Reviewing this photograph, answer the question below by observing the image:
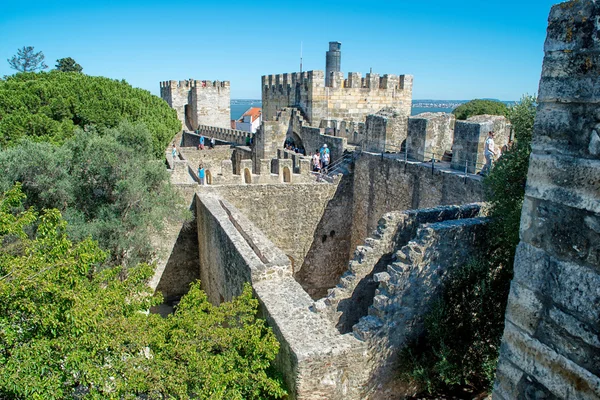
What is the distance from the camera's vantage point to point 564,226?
8.27 feet

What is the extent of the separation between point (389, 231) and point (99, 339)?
444 cm

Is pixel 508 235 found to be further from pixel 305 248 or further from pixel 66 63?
pixel 66 63

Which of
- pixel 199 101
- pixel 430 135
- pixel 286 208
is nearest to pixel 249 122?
pixel 199 101

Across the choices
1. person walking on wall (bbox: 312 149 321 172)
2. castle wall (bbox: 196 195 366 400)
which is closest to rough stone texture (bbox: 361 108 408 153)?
person walking on wall (bbox: 312 149 321 172)

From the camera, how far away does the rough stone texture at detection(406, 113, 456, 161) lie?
10.6 meters

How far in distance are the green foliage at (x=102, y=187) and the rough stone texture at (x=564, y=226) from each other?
878cm

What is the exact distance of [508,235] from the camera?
18.8 feet

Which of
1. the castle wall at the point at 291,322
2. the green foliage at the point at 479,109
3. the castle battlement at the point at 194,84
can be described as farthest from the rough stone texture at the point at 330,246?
the green foliage at the point at 479,109

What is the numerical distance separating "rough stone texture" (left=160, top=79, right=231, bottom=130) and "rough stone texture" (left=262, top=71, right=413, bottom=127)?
15959 millimetres

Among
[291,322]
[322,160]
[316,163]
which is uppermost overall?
[322,160]

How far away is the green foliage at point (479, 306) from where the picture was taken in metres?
5.82

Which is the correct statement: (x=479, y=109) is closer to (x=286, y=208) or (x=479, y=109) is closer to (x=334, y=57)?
(x=334, y=57)

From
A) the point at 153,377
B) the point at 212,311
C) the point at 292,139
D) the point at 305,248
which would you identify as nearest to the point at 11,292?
the point at 153,377

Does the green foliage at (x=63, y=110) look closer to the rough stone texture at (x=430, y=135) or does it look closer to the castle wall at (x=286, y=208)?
the castle wall at (x=286, y=208)
